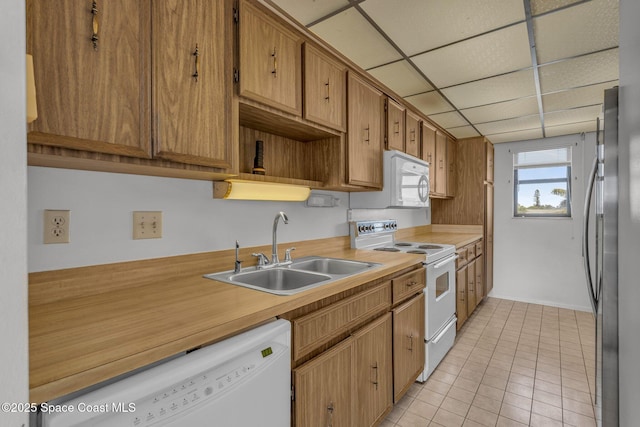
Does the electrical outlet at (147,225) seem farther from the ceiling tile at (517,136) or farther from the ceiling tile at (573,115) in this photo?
the ceiling tile at (517,136)

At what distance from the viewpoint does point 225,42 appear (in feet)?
4.28

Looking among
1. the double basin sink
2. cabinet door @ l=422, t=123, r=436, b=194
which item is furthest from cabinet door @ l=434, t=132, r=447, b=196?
the double basin sink

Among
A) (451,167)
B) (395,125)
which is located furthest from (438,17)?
(451,167)

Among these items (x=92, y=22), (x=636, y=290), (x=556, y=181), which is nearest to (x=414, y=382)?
(x=636, y=290)

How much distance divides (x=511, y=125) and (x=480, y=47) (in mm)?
2034

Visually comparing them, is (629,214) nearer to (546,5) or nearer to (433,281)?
(546,5)

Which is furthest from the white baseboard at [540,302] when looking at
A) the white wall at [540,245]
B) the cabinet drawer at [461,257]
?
the cabinet drawer at [461,257]

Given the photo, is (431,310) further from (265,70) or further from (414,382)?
(265,70)

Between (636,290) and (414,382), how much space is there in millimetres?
1732

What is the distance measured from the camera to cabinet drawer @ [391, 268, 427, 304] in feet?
6.03

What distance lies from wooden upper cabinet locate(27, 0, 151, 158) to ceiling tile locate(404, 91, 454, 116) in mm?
2255

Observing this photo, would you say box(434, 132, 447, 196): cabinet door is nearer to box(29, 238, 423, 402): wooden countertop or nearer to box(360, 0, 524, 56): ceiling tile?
box(360, 0, 524, 56): ceiling tile

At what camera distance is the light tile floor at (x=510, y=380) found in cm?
186

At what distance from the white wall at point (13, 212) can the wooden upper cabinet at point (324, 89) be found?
138cm
